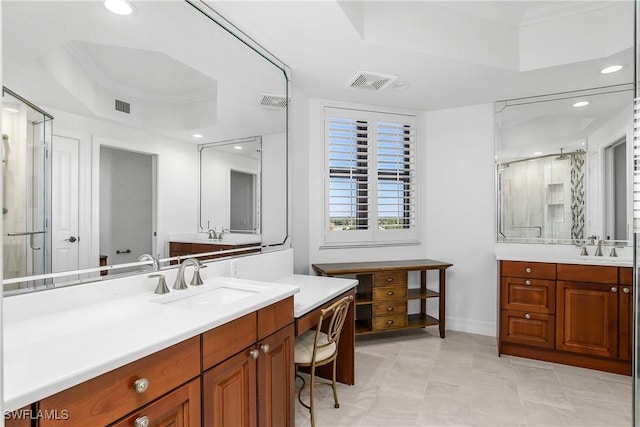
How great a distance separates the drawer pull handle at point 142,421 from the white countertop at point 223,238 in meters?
1.01

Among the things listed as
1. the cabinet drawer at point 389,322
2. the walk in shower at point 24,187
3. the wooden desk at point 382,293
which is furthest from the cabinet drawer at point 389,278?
the walk in shower at point 24,187

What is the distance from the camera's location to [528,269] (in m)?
2.99

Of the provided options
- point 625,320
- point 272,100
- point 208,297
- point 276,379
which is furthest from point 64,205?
point 625,320

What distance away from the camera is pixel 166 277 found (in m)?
1.78

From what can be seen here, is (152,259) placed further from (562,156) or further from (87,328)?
(562,156)

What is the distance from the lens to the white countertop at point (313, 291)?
6.52 feet

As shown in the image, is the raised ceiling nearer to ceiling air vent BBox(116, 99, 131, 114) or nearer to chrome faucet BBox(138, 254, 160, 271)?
ceiling air vent BBox(116, 99, 131, 114)

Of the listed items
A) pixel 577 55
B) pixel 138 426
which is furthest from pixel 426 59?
pixel 138 426

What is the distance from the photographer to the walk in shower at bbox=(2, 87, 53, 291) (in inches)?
46.7

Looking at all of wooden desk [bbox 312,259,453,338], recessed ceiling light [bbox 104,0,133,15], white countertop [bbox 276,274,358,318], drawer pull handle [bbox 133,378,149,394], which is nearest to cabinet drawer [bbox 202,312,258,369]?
drawer pull handle [bbox 133,378,149,394]

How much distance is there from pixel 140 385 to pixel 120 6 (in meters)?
1.55

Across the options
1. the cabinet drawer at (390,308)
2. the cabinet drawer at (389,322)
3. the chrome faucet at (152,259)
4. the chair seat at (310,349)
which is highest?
the chrome faucet at (152,259)

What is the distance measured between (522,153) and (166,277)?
3.42 m

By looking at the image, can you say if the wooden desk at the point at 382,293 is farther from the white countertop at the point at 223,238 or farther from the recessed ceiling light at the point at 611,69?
the recessed ceiling light at the point at 611,69
